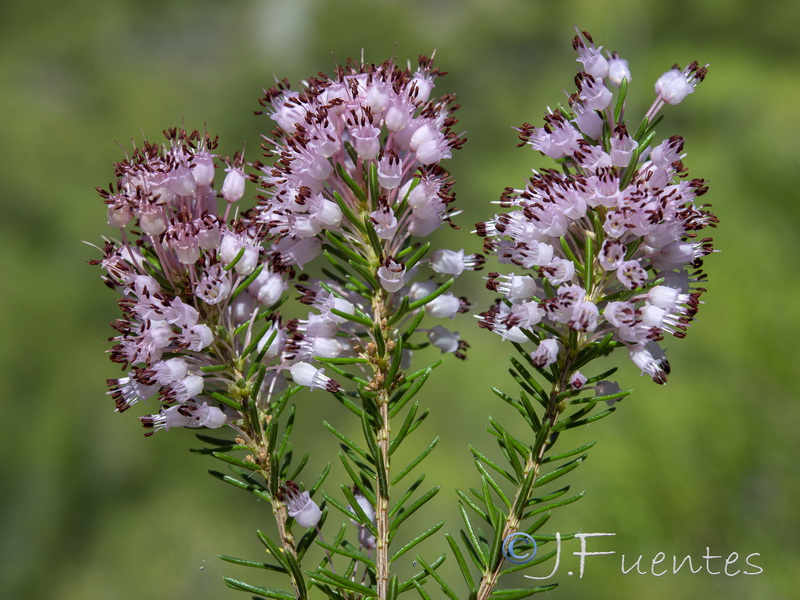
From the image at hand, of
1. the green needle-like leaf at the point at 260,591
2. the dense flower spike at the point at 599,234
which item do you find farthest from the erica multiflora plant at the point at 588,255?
the green needle-like leaf at the point at 260,591

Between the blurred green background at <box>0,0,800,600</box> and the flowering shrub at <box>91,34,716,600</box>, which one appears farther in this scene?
the blurred green background at <box>0,0,800,600</box>

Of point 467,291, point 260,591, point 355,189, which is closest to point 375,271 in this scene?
point 355,189

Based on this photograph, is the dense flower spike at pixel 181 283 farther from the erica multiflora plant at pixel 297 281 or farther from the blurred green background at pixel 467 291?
the blurred green background at pixel 467 291

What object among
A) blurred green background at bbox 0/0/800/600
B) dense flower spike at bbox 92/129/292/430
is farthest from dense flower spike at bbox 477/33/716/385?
blurred green background at bbox 0/0/800/600

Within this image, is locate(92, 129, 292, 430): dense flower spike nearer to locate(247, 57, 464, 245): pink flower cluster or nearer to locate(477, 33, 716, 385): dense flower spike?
locate(247, 57, 464, 245): pink flower cluster

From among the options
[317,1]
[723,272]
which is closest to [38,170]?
[317,1]

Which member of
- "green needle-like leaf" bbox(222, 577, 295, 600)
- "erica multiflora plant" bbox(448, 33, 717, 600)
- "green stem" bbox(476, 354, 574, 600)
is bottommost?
"green needle-like leaf" bbox(222, 577, 295, 600)

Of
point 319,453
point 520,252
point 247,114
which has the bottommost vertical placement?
point 520,252

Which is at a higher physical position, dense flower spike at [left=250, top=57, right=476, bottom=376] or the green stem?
dense flower spike at [left=250, top=57, right=476, bottom=376]

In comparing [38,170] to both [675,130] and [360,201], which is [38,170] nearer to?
[675,130]
